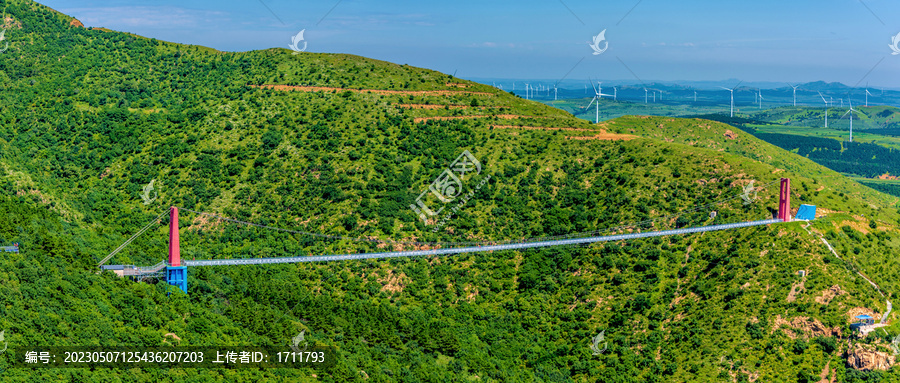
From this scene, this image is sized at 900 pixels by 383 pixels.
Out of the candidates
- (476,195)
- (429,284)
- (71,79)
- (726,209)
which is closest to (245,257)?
(429,284)

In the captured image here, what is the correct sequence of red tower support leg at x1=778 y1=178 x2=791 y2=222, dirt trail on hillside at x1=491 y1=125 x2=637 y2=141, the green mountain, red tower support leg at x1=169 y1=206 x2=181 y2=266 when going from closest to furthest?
the green mountain
red tower support leg at x1=169 y1=206 x2=181 y2=266
red tower support leg at x1=778 y1=178 x2=791 y2=222
dirt trail on hillside at x1=491 y1=125 x2=637 y2=141

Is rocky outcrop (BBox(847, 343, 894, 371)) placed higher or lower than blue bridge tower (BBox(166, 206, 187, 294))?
lower

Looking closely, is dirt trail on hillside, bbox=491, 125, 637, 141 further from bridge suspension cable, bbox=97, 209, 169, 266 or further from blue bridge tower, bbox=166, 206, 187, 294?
blue bridge tower, bbox=166, 206, 187, 294

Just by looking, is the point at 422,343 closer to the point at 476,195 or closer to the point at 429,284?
the point at 429,284

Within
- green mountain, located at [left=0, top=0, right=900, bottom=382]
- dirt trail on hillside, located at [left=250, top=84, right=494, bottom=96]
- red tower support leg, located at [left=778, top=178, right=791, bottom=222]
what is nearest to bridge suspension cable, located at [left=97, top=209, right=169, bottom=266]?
green mountain, located at [left=0, top=0, right=900, bottom=382]

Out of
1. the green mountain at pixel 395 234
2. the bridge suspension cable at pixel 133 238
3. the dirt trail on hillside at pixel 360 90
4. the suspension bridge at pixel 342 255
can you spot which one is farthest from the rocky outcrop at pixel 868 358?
the dirt trail on hillside at pixel 360 90

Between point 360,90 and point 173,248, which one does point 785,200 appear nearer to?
point 173,248
